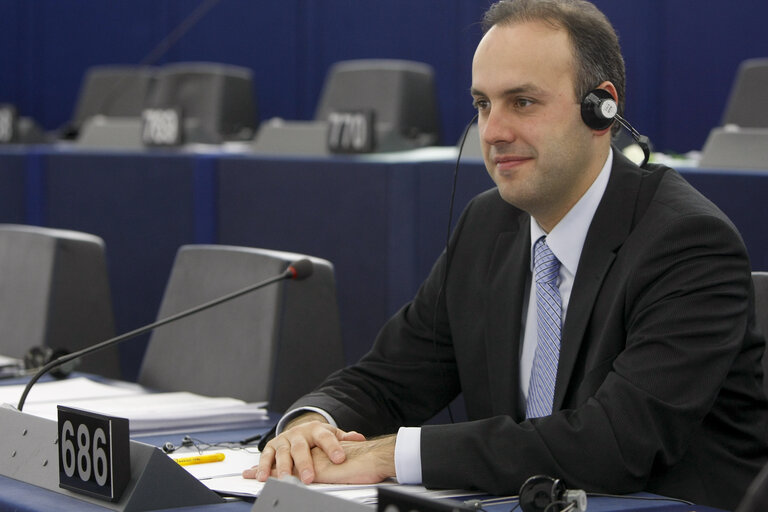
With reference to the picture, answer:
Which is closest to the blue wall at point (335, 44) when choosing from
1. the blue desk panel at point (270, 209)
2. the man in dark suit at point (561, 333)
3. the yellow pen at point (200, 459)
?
the blue desk panel at point (270, 209)

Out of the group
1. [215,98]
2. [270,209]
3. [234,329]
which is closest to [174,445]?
[234,329]

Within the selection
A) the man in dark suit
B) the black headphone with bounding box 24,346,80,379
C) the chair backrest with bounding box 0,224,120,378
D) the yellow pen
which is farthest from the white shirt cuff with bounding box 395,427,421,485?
the chair backrest with bounding box 0,224,120,378

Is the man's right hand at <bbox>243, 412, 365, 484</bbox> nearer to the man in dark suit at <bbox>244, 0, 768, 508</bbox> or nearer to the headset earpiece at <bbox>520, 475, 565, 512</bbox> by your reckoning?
the man in dark suit at <bbox>244, 0, 768, 508</bbox>

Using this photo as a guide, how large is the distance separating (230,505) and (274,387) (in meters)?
0.84

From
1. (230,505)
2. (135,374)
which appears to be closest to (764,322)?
(230,505)

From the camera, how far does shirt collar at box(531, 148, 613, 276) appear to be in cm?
185

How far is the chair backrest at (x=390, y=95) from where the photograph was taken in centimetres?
496

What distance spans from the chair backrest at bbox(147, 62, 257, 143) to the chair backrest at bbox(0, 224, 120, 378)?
259 cm

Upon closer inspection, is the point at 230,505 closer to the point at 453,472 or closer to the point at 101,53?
the point at 453,472

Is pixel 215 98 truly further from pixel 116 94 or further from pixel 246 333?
pixel 246 333

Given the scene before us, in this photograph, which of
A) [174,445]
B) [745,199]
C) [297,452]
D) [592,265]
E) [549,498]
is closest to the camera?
[549,498]

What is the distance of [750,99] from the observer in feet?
13.7

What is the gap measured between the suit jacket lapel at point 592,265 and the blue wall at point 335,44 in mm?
2825

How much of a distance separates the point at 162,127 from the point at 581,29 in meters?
2.60
